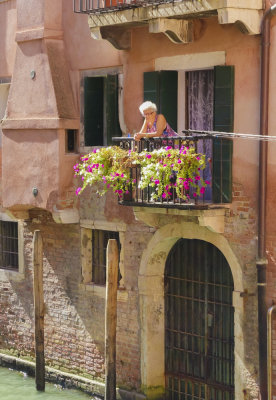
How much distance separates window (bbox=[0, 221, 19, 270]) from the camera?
18141 mm

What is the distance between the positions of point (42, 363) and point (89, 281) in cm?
139

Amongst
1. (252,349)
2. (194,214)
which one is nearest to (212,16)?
(194,214)

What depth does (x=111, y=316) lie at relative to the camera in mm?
14977

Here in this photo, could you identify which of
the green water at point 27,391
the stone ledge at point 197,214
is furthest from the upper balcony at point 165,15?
the green water at point 27,391

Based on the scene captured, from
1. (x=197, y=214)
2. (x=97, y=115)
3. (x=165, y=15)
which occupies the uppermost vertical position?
(x=165, y=15)

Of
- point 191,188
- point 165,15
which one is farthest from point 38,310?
point 165,15

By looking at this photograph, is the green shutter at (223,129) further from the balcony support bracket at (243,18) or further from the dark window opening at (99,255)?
the dark window opening at (99,255)

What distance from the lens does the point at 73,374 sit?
16.8 metres

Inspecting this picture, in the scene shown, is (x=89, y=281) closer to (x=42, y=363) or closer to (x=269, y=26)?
(x=42, y=363)

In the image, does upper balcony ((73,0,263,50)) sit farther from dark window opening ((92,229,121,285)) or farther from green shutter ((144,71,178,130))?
dark window opening ((92,229,121,285))

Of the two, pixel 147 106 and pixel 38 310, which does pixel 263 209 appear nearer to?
pixel 147 106

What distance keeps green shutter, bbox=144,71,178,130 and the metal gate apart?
171 cm

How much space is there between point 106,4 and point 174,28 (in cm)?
167

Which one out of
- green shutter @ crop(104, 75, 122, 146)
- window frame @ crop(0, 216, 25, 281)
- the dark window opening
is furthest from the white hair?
window frame @ crop(0, 216, 25, 281)
